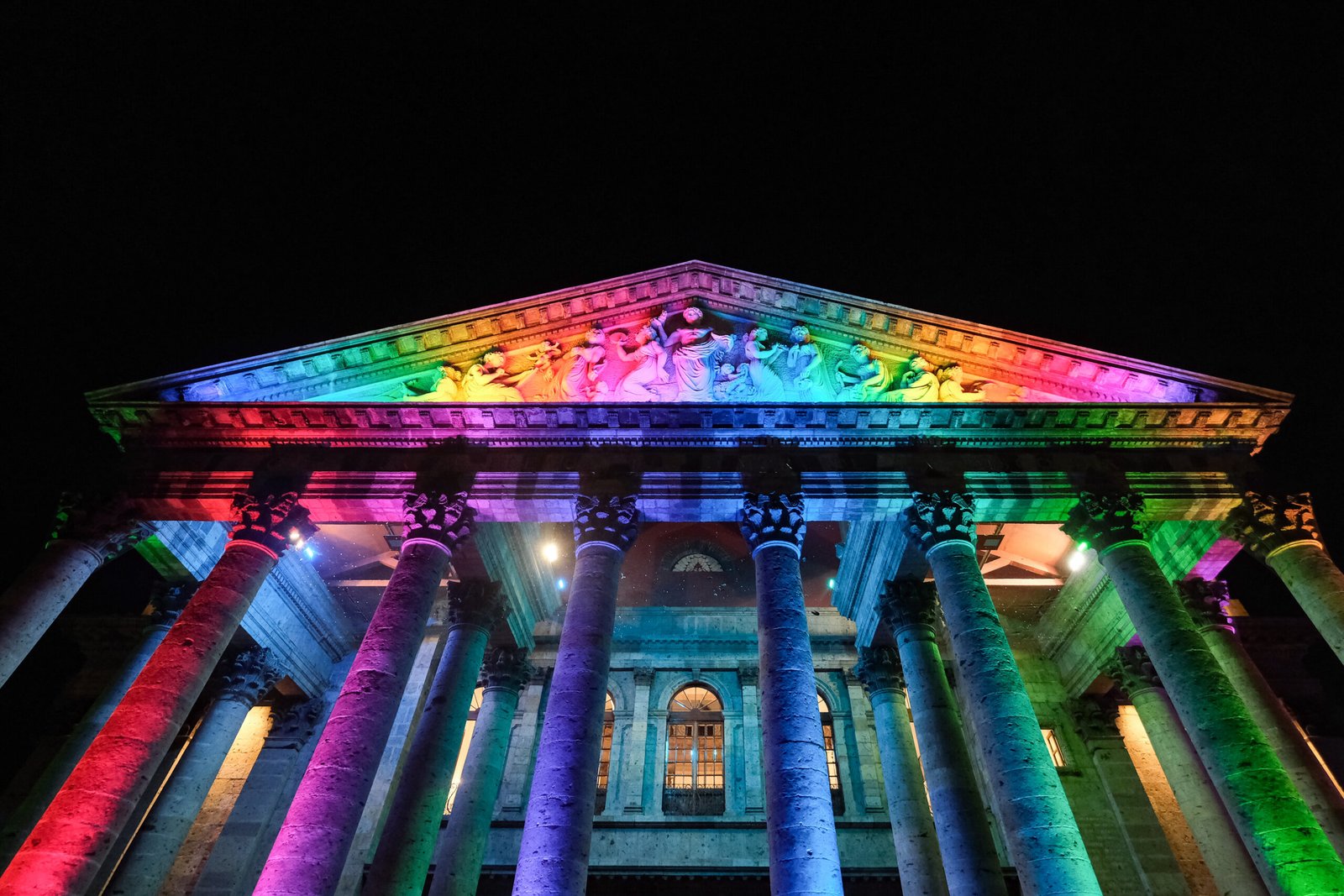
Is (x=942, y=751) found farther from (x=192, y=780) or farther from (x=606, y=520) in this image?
(x=192, y=780)

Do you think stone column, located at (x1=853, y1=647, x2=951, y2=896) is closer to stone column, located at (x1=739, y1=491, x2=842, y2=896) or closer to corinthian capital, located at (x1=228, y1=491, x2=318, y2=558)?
stone column, located at (x1=739, y1=491, x2=842, y2=896)

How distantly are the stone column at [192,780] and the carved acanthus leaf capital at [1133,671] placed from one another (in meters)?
18.6

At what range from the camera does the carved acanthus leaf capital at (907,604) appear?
42.9 ft

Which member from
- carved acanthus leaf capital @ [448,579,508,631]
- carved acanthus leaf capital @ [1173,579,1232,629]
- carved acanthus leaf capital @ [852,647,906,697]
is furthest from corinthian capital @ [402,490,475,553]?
carved acanthus leaf capital @ [1173,579,1232,629]

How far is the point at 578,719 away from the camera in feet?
30.3

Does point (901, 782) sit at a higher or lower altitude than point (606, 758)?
lower

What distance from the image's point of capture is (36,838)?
8422mm

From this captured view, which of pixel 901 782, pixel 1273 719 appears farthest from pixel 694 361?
pixel 1273 719

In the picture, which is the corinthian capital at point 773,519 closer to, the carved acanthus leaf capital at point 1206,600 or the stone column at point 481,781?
the stone column at point 481,781

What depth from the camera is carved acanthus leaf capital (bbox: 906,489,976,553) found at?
11.2 metres

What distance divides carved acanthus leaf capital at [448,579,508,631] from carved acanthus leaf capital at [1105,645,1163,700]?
1320cm

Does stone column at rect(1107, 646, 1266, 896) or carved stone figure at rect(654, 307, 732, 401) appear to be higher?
carved stone figure at rect(654, 307, 732, 401)

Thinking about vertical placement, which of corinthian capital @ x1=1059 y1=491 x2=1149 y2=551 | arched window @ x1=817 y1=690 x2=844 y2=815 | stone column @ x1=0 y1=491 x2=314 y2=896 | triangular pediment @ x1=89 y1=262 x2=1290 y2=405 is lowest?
stone column @ x1=0 y1=491 x2=314 y2=896

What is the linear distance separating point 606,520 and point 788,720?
430cm
